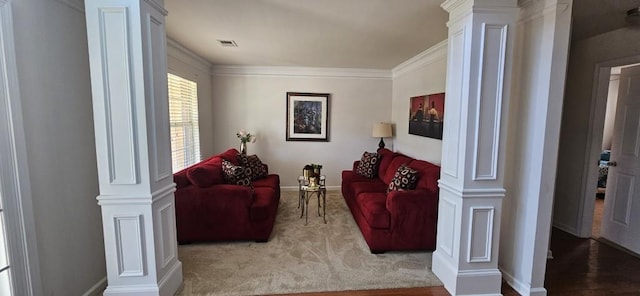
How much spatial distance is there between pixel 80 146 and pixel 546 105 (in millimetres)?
3375

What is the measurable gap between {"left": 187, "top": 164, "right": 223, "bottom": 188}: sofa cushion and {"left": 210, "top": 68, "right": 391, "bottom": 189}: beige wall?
82.1 inches

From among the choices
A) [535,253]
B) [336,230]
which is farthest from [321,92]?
[535,253]

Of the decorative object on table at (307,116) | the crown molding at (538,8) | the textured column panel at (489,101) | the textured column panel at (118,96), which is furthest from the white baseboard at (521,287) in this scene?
the decorative object on table at (307,116)

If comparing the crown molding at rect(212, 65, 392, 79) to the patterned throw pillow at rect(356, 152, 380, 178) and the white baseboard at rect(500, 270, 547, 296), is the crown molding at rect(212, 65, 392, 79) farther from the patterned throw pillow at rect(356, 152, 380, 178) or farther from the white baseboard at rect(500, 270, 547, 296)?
the white baseboard at rect(500, 270, 547, 296)

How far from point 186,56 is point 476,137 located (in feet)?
12.5

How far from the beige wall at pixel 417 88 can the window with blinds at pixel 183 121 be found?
3.40 meters

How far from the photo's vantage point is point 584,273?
263 cm

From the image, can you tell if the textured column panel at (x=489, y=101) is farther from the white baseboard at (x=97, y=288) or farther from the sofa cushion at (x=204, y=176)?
the white baseboard at (x=97, y=288)

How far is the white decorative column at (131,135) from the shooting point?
1.82 metres

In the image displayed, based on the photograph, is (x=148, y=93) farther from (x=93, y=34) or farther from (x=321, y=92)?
(x=321, y=92)

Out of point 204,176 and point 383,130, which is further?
point 383,130

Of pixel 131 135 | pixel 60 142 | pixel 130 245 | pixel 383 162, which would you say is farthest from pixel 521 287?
pixel 60 142

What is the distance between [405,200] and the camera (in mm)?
2852

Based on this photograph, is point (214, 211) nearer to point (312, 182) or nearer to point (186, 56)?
point (312, 182)
